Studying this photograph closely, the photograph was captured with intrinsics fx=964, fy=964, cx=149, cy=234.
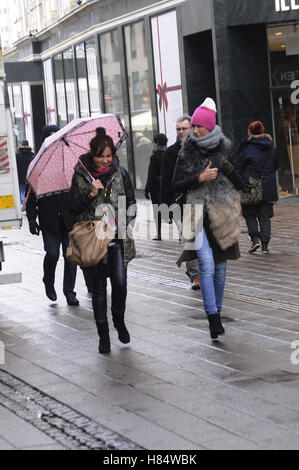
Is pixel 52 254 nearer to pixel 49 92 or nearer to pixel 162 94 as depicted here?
pixel 162 94

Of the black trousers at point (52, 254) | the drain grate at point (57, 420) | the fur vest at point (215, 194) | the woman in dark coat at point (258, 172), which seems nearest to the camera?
the drain grate at point (57, 420)

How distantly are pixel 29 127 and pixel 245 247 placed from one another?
2432 cm

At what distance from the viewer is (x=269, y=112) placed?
20484 mm

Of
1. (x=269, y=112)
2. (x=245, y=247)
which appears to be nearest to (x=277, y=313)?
(x=245, y=247)

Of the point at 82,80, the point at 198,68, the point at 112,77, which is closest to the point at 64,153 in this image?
the point at 198,68

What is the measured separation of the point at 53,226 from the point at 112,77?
17066 millimetres

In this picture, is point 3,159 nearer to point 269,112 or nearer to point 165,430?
point 165,430

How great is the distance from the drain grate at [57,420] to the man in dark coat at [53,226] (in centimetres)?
307

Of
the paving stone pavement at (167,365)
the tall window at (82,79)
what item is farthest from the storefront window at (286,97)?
the paving stone pavement at (167,365)

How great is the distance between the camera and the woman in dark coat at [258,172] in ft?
42.5

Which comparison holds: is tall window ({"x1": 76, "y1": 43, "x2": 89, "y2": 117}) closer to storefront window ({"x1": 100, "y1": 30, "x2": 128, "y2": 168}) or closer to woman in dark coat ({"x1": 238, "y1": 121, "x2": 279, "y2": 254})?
storefront window ({"x1": 100, "y1": 30, "x2": 128, "y2": 168})

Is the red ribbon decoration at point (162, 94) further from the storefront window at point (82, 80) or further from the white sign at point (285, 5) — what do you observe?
the storefront window at point (82, 80)

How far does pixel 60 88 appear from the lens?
32156mm

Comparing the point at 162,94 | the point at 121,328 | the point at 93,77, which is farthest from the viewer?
the point at 93,77
